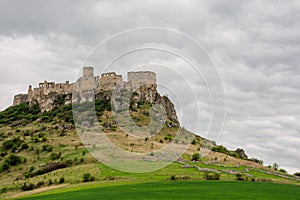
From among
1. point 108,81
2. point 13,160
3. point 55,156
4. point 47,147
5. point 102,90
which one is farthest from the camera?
point 108,81

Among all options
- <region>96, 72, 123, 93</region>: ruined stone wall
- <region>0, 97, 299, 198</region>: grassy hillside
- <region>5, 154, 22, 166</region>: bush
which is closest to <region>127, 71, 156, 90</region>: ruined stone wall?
<region>96, 72, 123, 93</region>: ruined stone wall

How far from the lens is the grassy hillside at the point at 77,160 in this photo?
59.9 metres

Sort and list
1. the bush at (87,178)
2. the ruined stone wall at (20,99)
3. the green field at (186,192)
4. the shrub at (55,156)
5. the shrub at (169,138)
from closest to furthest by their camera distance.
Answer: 1. the green field at (186,192)
2. the bush at (87,178)
3. the shrub at (55,156)
4. the shrub at (169,138)
5. the ruined stone wall at (20,99)

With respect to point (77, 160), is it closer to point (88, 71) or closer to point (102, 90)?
point (102, 90)

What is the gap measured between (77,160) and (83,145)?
18.8 m

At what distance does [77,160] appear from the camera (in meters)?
76.6

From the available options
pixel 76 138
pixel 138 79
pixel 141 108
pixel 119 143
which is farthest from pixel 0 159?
pixel 138 79

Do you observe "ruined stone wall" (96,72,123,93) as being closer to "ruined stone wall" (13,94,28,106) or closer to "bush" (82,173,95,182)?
"ruined stone wall" (13,94,28,106)

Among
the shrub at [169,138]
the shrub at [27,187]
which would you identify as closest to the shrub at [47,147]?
the shrub at [169,138]

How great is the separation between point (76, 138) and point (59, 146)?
31.4 feet

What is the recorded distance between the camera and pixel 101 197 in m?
39.9

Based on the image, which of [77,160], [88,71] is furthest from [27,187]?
[88,71]

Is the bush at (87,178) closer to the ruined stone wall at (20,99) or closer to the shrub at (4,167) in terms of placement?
the shrub at (4,167)

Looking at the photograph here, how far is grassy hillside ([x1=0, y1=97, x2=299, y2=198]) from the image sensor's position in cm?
5994
